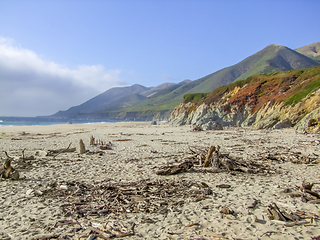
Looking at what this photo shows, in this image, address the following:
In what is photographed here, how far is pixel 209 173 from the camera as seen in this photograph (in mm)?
8969

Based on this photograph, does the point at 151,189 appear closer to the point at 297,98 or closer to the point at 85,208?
the point at 85,208

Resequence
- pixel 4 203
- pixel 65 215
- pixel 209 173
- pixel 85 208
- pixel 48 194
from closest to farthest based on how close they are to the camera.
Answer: pixel 65 215 → pixel 85 208 → pixel 4 203 → pixel 48 194 → pixel 209 173

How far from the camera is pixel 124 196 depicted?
6.25m

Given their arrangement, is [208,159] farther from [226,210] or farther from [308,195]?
[226,210]

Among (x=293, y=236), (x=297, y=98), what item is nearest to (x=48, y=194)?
(x=293, y=236)

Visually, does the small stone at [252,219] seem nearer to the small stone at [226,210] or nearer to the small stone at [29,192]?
the small stone at [226,210]

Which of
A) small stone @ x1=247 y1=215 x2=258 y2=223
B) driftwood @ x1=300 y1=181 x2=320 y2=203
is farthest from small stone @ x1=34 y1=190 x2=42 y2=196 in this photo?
driftwood @ x1=300 y1=181 x2=320 y2=203

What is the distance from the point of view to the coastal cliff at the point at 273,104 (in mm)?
26777

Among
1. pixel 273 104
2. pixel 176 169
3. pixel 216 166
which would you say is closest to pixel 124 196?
pixel 176 169

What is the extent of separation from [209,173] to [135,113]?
18600 centimetres

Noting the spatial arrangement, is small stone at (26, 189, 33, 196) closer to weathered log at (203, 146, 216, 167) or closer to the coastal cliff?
weathered log at (203, 146, 216, 167)

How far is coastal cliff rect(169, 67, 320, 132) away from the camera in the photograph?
2678cm

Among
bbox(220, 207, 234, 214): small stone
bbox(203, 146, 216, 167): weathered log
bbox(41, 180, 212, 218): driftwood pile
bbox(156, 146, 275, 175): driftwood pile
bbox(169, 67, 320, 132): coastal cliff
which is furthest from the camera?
bbox(169, 67, 320, 132): coastal cliff

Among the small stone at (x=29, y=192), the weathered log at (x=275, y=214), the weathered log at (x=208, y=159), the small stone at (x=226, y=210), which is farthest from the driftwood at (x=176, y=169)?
the small stone at (x=29, y=192)
